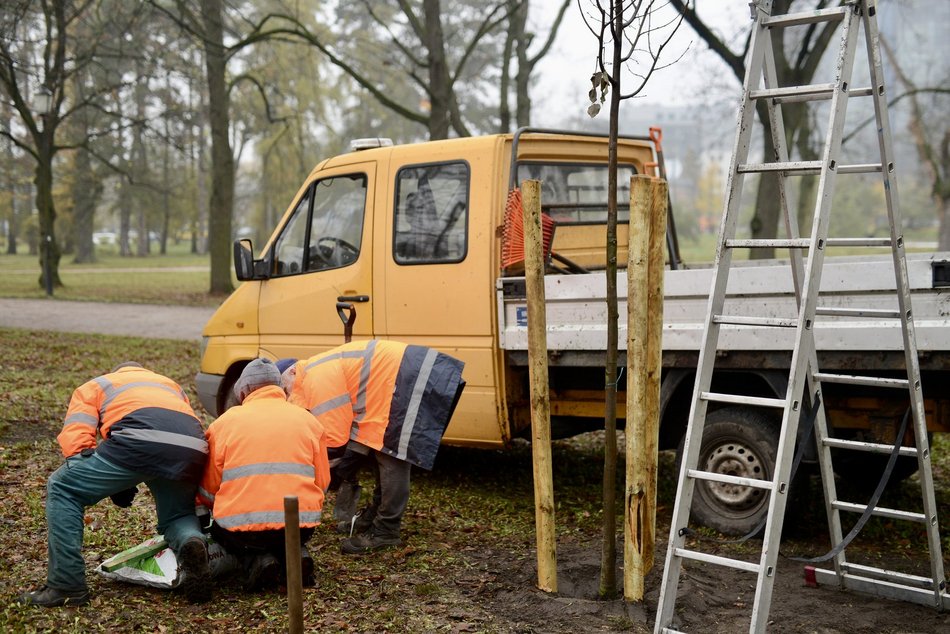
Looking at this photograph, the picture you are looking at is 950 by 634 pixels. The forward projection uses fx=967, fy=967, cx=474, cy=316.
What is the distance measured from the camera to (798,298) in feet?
14.8

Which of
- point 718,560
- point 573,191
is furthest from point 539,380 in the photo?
point 573,191

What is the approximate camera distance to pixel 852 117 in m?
30.1

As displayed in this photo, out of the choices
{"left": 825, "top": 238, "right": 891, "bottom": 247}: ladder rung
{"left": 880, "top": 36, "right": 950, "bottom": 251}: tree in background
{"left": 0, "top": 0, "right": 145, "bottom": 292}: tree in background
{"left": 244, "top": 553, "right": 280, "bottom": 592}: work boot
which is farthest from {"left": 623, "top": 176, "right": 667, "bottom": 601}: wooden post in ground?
{"left": 880, "top": 36, "right": 950, "bottom": 251}: tree in background

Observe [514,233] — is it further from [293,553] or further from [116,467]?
[293,553]

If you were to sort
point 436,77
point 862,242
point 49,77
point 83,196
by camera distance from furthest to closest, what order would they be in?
1. point 83,196
2. point 49,77
3. point 436,77
4. point 862,242

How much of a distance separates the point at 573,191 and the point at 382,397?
2.57 m

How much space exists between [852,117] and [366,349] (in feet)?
93.2

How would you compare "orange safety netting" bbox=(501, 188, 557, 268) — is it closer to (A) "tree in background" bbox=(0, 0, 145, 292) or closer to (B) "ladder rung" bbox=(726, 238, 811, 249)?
(B) "ladder rung" bbox=(726, 238, 811, 249)

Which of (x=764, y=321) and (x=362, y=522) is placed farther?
(x=362, y=522)

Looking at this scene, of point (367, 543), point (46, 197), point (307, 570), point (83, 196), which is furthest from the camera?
point (83, 196)

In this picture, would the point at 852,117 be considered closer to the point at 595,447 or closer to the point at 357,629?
the point at 595,447

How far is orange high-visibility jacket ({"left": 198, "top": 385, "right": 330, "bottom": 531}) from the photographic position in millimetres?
4445

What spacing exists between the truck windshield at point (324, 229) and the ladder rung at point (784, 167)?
3.47 m

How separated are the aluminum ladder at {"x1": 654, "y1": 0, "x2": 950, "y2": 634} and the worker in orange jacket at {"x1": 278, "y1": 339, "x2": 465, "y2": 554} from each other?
5.48ft
